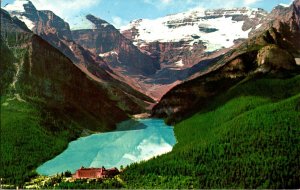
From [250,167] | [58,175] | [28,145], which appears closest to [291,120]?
[250,167]

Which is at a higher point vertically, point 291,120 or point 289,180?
point 291,120

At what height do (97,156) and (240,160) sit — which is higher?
(97,156)

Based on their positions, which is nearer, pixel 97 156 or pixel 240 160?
pixel 240 160

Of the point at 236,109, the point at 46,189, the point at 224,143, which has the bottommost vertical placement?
the point at 46,189

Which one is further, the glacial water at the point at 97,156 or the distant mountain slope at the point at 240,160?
the glacial water at the point at 97,156

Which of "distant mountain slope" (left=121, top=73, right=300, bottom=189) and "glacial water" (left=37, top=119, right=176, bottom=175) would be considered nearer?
"distant mountain slope" (left=121, top=73, right=300, bottom=189)

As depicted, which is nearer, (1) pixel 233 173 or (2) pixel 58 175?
(1) pixel 233 173

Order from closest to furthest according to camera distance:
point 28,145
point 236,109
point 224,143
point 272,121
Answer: point 224,143 < point 272,121 < point 28,145 < point 236,109

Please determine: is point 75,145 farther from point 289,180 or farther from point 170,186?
point 289,180

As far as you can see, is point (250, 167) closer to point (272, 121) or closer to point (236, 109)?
point (272, 121)

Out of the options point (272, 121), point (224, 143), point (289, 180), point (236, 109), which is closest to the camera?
point (289, 180)
